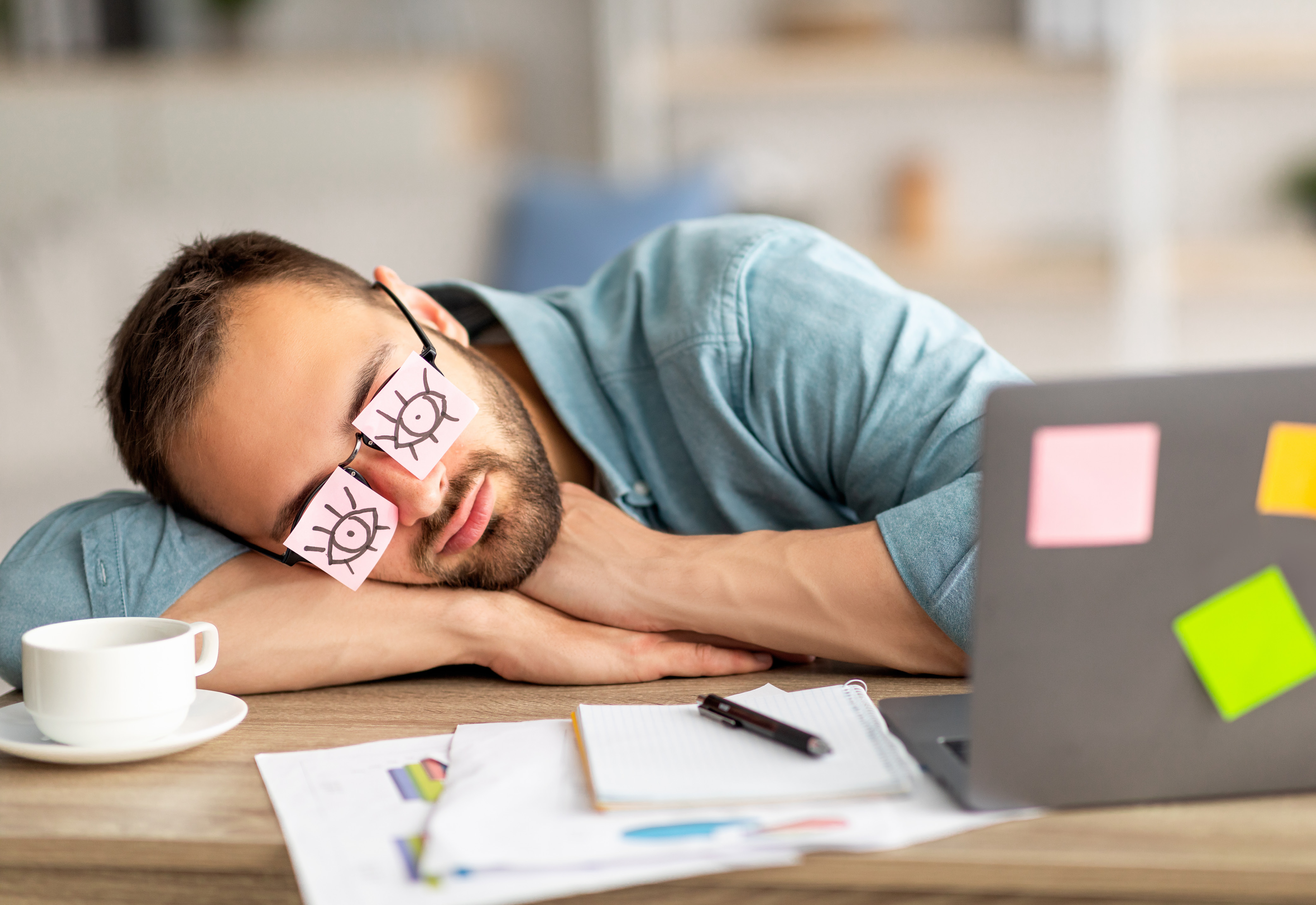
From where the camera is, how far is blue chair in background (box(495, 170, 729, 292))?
2539mm

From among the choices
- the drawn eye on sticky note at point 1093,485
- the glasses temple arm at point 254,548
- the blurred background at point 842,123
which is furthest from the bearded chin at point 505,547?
the blurred background at point 842,123

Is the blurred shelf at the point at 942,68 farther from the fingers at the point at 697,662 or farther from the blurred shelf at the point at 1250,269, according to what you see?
the fingers at the point at 697,662

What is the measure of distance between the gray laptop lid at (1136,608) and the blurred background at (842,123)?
90.9 inches

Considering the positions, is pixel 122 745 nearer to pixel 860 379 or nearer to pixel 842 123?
pixel 860 379

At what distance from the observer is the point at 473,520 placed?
103 cm

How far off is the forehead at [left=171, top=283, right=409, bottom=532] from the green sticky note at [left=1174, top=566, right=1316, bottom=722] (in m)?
0.64

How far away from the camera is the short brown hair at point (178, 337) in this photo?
102cm

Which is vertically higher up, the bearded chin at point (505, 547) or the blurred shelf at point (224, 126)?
the blurred shelf at point (224, 126)

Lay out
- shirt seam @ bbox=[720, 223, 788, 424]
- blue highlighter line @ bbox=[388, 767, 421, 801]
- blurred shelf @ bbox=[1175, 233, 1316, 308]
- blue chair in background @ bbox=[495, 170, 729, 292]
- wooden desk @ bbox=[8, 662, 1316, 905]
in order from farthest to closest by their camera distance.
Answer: blurred shelf @ bbox=[1175, 233, 1316, 308] → blue chair in background @ bbox=[495, 170, 729, 292] → shirt seam @ bbox=[720, 223, 788, 424] → blue highlighter line @ bbox=[388, 767, 421, 801] → wooden desk @ bbox=[8, 662, 1316, 905]

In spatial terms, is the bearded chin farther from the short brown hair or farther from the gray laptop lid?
the gray laptop lid

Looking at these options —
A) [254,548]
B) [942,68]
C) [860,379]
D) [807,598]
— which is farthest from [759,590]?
[942,68]

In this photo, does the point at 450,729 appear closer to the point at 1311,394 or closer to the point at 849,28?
the point at 1311,394

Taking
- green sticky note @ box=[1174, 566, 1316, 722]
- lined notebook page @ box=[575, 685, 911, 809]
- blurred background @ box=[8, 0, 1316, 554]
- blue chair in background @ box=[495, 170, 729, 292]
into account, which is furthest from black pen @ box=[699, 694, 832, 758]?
blurred background @ box=[8, 0, 1316, 554]

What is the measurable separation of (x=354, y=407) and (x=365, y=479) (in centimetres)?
6
